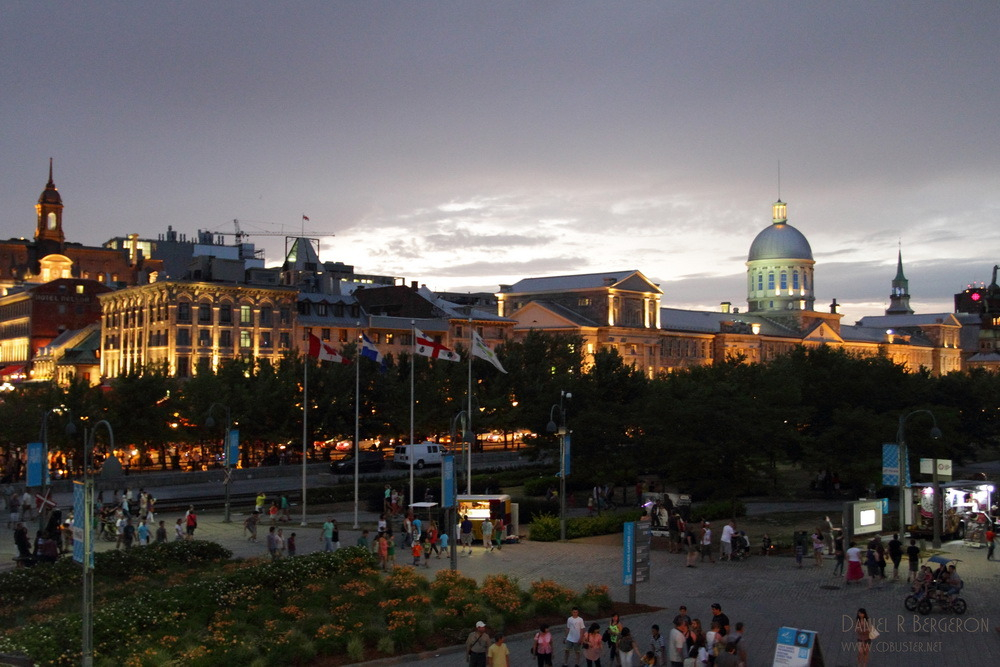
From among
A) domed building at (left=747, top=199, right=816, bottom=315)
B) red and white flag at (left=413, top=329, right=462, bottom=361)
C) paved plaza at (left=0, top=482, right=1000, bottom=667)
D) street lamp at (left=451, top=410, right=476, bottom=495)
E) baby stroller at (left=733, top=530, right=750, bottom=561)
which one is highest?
domed building at (left=747, top=199, right=816, bottom=315)

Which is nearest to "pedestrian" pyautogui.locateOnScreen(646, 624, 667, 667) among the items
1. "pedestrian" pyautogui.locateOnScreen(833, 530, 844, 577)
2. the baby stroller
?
"pedestrian" pyautogui.locateOnScreen(833, 530, 844, 577)

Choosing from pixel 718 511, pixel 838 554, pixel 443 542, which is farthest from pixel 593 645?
pixel 718 511

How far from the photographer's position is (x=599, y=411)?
6378 centimetres

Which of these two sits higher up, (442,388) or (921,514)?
(442,388)

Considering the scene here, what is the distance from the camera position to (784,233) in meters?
195

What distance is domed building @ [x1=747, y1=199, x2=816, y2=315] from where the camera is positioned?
193125mm

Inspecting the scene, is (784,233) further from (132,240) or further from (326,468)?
(326,468)

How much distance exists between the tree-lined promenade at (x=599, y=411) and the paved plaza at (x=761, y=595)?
11.9m

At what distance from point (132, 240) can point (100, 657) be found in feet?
448

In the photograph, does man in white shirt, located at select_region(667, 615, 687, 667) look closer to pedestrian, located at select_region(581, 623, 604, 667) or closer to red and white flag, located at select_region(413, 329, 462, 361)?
pedestrian, located at select_region(581, 623, 604, 667)

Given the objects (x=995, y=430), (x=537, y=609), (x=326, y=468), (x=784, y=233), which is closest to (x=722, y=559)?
(x=537, y=609)

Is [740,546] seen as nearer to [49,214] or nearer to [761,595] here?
[761,595]

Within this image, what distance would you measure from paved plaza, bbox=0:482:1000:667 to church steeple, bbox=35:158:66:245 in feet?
361

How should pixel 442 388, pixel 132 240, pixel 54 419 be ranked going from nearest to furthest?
pixel 54 419, pixel 442 388, pixel 132 240
